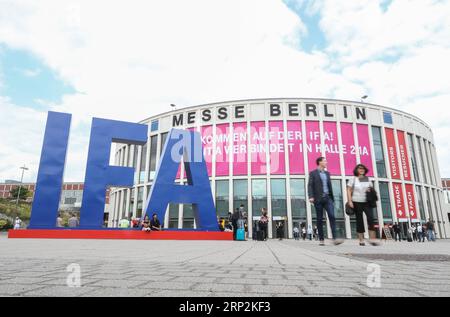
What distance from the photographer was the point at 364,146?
30844 mm

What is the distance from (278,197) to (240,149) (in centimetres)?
631

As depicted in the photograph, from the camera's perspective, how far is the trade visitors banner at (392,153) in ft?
102

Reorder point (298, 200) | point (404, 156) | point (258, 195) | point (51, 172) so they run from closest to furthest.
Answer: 1. point (51, 172)
2. point (298, 200)
3. point (258, 195)
4. point (404, 156)

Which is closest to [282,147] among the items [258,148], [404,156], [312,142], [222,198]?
[258,148]

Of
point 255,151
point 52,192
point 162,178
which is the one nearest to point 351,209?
point 162,178

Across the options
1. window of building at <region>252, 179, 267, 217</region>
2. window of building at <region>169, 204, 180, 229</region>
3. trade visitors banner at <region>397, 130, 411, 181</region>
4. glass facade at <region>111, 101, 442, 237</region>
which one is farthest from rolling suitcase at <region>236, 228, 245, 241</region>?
trade visitors banner at <region>397, 130, 411, 181</region>

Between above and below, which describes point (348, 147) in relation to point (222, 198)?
above

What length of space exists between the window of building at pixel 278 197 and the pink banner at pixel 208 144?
6806 millimetres

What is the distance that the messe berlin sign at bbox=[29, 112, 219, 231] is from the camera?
1197cm

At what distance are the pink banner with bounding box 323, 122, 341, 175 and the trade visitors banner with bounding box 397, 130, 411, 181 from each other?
794 centimetres

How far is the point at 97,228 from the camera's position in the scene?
12.2m

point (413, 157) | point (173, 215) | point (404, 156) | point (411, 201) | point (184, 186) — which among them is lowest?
point (173, 215)

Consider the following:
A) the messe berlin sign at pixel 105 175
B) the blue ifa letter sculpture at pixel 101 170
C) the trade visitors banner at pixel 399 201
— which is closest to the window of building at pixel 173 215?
the messe berlin sign at pixel 105 175

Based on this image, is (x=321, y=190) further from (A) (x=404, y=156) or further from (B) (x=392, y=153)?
(A) (x=404, y=156)
